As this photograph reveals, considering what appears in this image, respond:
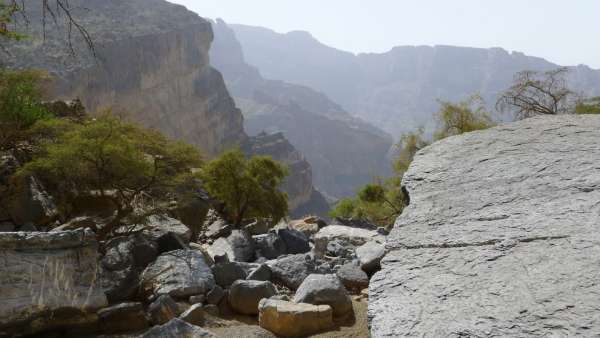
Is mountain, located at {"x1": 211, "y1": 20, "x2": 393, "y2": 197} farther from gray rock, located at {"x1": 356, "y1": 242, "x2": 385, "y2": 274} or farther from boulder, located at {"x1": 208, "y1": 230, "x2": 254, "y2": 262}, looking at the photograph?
gray rock, located at {"x1": 356, "y1": 242, "x2": 385, "y2": 274}

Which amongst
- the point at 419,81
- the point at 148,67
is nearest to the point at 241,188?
the point at 148,67

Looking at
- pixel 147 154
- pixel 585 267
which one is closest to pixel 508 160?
pixel 585 267

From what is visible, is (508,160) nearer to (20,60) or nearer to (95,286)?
(95,286)

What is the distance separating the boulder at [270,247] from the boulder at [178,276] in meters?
3.06

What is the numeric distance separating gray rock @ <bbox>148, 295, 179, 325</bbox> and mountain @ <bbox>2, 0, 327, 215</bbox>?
36.0m

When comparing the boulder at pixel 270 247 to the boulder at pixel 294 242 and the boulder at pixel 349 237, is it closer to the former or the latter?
the boulder at pixel 294 242

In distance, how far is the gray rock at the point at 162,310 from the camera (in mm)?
5543

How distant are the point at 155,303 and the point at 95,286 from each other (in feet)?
2.17

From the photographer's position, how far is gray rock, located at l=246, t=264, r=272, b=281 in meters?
6.97

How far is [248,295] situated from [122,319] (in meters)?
1.42

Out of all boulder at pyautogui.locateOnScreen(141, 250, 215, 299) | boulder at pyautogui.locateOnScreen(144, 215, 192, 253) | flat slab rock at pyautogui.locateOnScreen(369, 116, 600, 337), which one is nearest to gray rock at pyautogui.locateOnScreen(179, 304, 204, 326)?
boulder at pyautogui.locateOnScreen(141, 250, 215, 299)

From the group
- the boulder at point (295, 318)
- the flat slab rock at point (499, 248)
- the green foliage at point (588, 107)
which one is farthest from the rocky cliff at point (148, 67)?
the flat slab rock at point (499, 248)

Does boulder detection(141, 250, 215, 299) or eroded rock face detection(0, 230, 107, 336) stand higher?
eroded rock face detection(0, 230, 107, 336)

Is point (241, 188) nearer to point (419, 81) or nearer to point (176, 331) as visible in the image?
point (176, 331)
